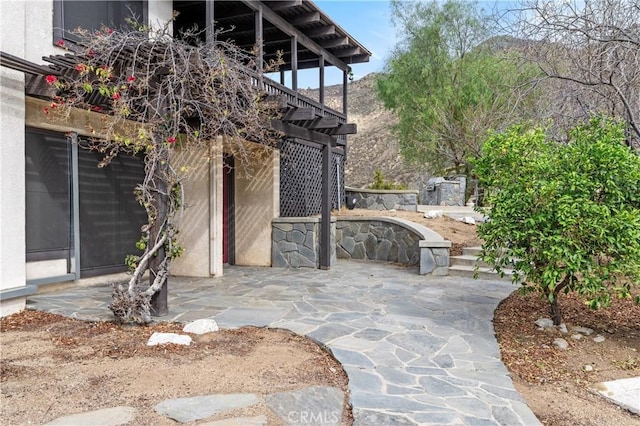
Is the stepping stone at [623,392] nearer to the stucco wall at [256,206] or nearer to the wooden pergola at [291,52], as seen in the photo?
the wooden pergola at [291,52]

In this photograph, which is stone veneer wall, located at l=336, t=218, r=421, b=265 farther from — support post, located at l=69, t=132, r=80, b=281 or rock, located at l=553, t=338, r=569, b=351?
support post, located at l=69, t=132, r=80, b=281

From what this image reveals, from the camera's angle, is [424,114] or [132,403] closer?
[132,403]

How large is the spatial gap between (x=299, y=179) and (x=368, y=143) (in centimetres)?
1934

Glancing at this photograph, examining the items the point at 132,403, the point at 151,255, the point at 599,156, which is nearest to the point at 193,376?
the point at 132,403

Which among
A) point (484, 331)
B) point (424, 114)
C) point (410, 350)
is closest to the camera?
point (410, 350)

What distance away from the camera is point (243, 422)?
246 cm

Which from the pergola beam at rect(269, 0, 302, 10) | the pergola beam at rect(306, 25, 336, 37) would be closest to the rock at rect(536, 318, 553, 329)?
the pergola beam at rect(269, 0, 302, 10)

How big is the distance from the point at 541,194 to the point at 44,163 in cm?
564

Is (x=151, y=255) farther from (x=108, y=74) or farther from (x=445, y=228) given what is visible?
(x=445, y=228)

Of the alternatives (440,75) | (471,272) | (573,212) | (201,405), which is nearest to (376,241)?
(471,272)

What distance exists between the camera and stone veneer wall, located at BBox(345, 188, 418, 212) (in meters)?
13.1

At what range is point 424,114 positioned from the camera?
15.4m

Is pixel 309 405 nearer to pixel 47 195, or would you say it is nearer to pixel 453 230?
pixel 47 195

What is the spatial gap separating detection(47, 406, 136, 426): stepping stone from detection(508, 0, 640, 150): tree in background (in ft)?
18.3
